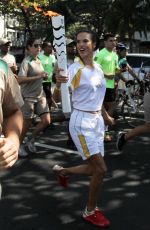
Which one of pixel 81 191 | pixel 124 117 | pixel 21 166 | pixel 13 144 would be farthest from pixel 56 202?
pixel 124 117

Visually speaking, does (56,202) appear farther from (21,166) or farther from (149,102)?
(149,102)

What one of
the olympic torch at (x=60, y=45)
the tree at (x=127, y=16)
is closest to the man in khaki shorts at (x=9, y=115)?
the olympic torch at (x=60, y=45)

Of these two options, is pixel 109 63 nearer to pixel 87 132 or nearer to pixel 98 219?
pixel 87 132

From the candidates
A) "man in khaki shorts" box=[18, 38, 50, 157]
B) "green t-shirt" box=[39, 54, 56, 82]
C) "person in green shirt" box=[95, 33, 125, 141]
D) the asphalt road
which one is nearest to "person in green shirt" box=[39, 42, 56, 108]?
"green t-shirt" box=[39, 54, 56, 82]

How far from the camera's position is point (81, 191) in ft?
16.9

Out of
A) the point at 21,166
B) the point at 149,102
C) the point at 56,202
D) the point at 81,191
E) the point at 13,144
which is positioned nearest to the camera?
the point at 13,144

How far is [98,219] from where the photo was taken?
424 cm

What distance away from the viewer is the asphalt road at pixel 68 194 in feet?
14.1

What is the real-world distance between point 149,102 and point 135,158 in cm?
82

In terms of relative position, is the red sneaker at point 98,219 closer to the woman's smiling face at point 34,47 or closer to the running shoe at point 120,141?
the running shoe at point 120,141

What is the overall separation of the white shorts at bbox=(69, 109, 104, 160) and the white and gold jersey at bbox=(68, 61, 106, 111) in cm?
8

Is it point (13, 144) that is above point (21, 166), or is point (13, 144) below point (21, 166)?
above

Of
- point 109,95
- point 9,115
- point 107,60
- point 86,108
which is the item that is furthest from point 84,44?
point 109,95

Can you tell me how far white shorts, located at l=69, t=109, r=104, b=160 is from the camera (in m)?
4.23
